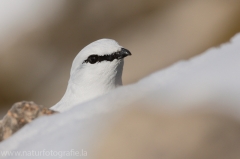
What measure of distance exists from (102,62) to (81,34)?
261 inches


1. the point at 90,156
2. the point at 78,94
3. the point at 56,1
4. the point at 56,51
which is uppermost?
the point at 56,1

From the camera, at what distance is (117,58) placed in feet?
18.0

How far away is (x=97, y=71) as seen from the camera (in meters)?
5.62

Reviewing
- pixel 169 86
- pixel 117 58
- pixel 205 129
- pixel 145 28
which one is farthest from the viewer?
pixel 145 28

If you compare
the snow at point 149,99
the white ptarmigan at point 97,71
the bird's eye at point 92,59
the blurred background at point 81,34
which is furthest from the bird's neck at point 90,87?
the blurred background at point 81,34

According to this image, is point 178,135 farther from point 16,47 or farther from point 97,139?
point 16,47

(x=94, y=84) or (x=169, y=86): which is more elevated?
(x=94, y=84)

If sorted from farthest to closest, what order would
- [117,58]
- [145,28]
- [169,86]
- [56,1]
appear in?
[56,1] → [145,28] → [117,58] → [169,86]

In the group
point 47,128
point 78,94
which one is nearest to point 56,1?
point 78,94

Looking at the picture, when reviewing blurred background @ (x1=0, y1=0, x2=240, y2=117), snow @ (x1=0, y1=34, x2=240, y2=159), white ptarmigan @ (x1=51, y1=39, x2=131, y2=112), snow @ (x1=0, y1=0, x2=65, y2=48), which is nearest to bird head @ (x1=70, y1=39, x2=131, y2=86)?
white ptarmigan @ (x1=51, y1=39, x2=131, y2=112)

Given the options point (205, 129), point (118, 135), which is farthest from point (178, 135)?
point (118, 135)

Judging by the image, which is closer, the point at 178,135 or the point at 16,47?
the point at 178,135

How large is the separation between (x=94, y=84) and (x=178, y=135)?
3.04 meters

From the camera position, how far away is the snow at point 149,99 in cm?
282
